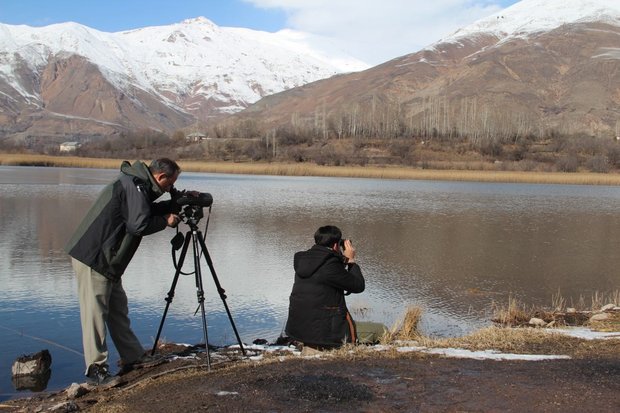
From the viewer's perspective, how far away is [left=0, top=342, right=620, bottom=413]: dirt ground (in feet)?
16.9

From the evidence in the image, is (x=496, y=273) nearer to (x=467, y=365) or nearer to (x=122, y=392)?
(x=467, y=365)

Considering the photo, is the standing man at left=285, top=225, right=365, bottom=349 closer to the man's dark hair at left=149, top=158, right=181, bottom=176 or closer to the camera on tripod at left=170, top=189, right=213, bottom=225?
the camera on tripod at left=170, top=189, right=213, bottom=225

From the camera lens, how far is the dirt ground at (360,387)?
16.9 ft

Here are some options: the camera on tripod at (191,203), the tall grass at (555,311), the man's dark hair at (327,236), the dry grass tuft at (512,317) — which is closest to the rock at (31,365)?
the camera on tripod at (191,203)

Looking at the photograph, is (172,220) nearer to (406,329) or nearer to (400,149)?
(406,329)

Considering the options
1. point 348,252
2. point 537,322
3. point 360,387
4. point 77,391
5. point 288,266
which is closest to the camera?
point 360,387

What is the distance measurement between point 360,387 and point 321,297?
4.79 feet

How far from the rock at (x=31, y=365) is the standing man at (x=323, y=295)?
2.74m

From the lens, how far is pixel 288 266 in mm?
15305

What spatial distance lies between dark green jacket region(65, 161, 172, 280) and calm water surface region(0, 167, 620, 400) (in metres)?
1.74

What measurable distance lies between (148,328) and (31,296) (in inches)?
113

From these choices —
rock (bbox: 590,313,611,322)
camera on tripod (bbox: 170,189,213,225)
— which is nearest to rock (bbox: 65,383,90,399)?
camera on tripod (bbox: 170,189,213,225)

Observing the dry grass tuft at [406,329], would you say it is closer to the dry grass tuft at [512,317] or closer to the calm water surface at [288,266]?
the calm water surface at [288,266]

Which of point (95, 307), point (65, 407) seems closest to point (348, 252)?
point (95, 307)
